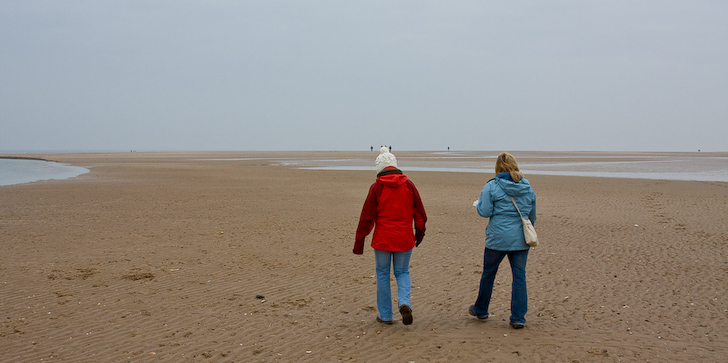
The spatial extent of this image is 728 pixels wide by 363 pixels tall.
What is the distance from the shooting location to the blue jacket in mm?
5645

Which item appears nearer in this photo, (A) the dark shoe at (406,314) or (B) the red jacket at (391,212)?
(B) the red jacket at (391,212)

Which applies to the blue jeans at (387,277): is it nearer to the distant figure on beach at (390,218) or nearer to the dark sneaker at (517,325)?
the distant figure on beach at (390,218)

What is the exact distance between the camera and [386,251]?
5.82 m

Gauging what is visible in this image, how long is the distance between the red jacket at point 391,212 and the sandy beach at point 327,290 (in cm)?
99

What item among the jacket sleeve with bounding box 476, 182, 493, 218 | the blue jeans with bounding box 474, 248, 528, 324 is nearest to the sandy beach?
the blue jeans with bounding box 474, 248, 528, 324

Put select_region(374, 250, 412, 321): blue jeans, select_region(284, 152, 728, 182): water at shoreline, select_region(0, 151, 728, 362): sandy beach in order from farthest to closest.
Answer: select_region(284, 152, 728, 182): water at shoreline
select_region(374, 250, 412, 321): blue jeans
select_region(0, 151, 728, 362): sandy beach

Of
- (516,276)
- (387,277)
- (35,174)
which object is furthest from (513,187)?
(35,174)

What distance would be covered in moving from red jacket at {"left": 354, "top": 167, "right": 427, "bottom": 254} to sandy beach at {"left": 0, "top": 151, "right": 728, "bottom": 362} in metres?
0.99

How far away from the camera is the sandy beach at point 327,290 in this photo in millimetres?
5402

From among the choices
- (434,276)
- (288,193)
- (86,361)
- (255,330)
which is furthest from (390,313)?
(288,193)

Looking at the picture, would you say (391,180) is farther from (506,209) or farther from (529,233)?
(529,233)

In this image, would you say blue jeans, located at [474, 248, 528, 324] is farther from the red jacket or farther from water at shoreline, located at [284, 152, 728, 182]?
water at shoreline, located at [284, 152, 728, 182]

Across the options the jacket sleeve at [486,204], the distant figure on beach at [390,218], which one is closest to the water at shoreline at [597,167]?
the jacket sleeve at [486,204]

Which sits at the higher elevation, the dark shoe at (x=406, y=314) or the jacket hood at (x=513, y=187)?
the jacket hood at (x=513, y=187)
